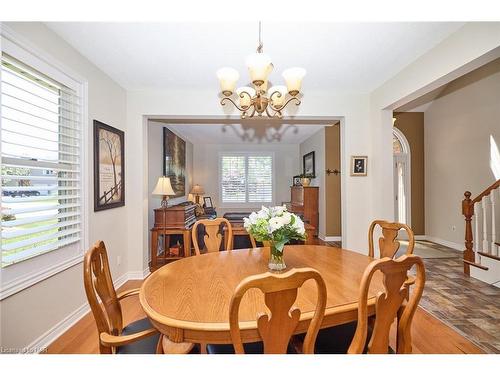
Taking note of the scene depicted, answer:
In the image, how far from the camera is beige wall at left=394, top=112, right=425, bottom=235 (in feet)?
19.5

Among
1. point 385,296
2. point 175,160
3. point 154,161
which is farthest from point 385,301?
point 175,160

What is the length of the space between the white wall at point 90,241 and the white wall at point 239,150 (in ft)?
14.2

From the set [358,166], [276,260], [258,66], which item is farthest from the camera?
[358,166]

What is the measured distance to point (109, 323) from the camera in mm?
1393

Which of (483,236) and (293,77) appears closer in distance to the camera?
(293,77)

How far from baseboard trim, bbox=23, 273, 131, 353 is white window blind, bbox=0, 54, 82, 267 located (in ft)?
2.17

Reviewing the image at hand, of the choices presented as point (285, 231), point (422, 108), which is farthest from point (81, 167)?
point (422, 108)

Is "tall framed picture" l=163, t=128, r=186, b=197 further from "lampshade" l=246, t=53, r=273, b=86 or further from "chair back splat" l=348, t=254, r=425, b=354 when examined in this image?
"chair back splat" l=348, t=254, r=425, b=354

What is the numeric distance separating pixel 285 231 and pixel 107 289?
1.07 meters

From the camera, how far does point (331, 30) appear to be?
6.89 ft

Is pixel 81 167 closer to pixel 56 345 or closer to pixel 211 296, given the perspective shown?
pixel 56 345

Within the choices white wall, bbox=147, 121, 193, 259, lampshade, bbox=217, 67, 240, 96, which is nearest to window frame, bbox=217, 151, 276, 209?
white wall, bbox=147, 121, 193, 259

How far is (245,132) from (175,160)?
1944 mm

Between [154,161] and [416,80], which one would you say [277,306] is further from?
[154,161]
